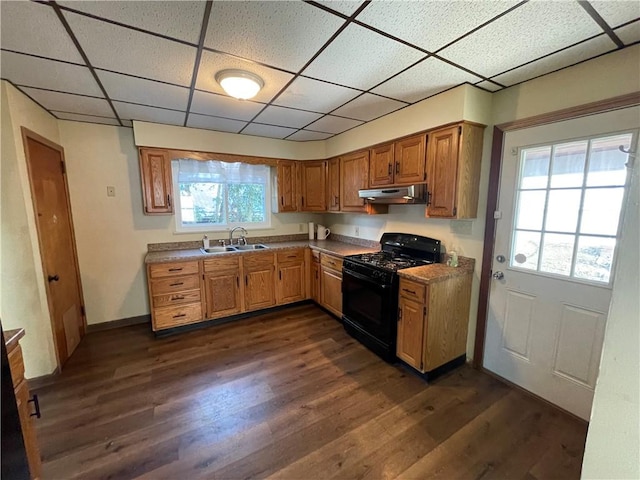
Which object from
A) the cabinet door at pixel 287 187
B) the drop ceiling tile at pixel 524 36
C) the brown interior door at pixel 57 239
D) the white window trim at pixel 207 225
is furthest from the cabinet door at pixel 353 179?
the brown interior door at pixel 57 239

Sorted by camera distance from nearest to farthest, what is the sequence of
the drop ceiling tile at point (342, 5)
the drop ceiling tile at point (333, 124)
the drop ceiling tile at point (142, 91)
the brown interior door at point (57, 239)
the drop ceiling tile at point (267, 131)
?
the drop ceiling tile at point (342, 5), the drop ceiling tile at point (142, 91), the brown interior door at point (57, 239), the drop ceiling tile at point (333, 124), the drop ceiling tile at point (267, 131)

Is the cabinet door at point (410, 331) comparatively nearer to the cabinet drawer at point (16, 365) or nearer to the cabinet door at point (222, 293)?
the cabinet door at point (222, 293)

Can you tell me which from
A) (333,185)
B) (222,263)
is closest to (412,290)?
(333,185)

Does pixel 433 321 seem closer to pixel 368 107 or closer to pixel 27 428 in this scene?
pixel 368 107

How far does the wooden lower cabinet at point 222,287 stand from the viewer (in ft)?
10.7

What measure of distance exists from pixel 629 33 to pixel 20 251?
4.27 m

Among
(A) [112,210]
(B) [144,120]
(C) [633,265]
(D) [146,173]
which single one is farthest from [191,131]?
(C) [633,265]

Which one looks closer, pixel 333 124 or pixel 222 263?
pixel 333 124

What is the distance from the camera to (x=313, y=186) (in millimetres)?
4047

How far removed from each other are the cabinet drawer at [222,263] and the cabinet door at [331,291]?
3.75 ft

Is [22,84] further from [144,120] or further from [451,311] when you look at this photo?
[451,311]

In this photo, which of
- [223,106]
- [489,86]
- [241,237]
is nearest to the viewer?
[489,86]

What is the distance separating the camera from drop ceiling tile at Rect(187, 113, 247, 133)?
2.93 meters

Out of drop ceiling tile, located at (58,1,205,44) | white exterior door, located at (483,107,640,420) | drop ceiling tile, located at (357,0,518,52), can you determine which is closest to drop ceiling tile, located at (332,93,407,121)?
drop ceiling tile, located at (357,0,518,52)
